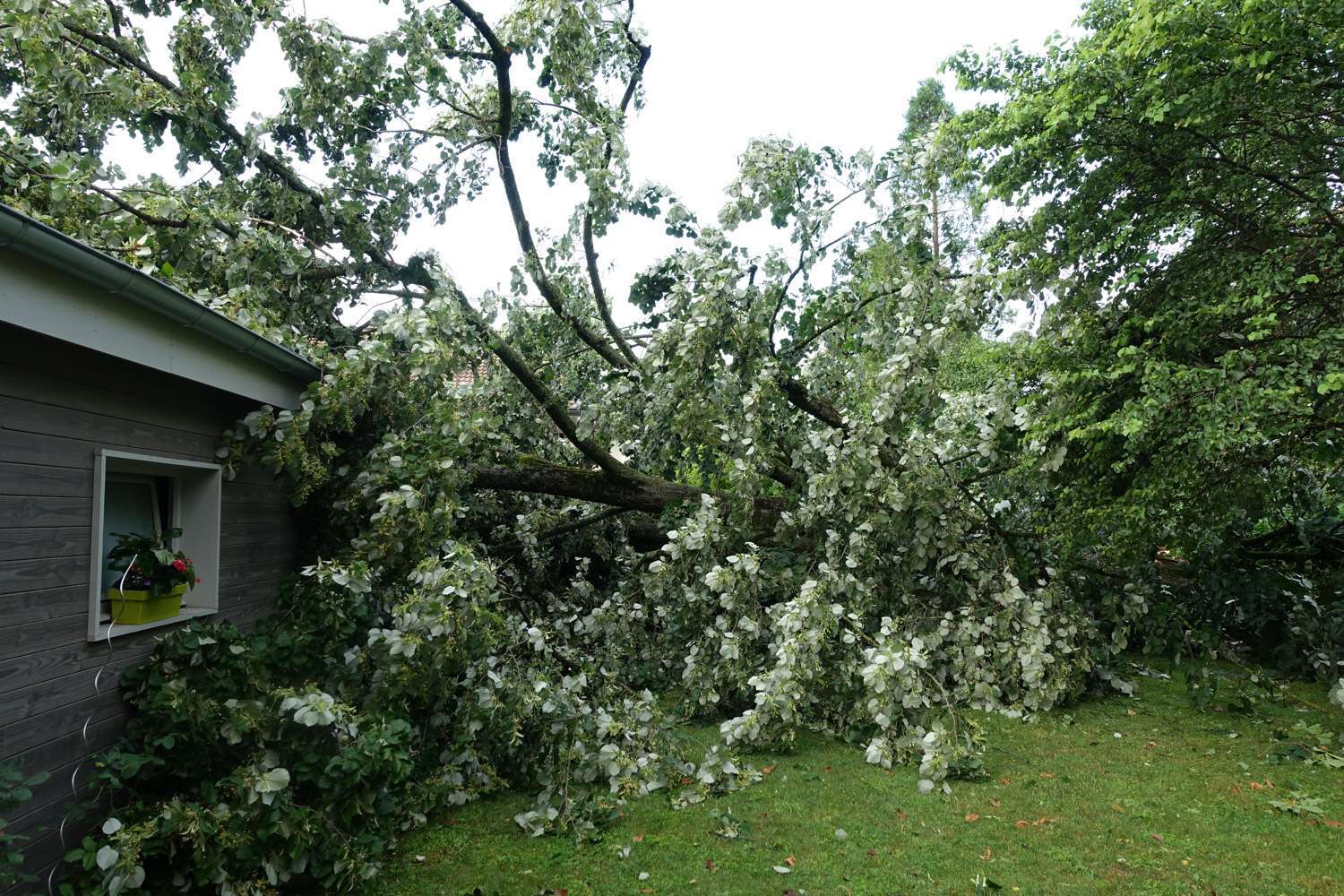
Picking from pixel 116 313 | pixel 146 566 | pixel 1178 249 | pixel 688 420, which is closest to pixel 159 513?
pixel 146 566

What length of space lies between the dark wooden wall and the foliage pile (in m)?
0.21

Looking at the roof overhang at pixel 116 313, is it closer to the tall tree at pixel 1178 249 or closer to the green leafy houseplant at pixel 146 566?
the green leafy houseplant at pixel 146 566

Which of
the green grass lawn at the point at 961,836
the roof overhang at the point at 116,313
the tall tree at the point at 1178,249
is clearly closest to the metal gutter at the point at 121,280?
the roof overhang at the point at 116,313

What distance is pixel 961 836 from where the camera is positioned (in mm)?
3760

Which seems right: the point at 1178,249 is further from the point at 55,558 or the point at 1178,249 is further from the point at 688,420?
the point at 55,558

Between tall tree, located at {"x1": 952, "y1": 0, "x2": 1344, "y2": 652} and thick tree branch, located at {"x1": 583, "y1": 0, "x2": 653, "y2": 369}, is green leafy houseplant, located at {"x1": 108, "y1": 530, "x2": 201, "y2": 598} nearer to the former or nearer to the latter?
thick tree branch, located at {"x1": 583, "y1": 0, "x2": 653, "y2": 369}

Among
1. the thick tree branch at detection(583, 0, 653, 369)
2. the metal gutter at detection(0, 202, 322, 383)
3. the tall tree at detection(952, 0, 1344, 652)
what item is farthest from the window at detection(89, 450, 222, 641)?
the tall tree at detection(952, 0, 1344, 652)

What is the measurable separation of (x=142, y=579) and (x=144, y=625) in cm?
19

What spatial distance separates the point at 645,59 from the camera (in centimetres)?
740

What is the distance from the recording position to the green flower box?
3.24 metres

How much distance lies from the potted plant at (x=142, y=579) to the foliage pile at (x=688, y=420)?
184mm

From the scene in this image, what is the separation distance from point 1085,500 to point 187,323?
5133mm

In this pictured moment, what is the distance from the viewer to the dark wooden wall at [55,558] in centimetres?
271

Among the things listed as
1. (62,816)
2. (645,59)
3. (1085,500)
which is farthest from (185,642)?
(645,59)
